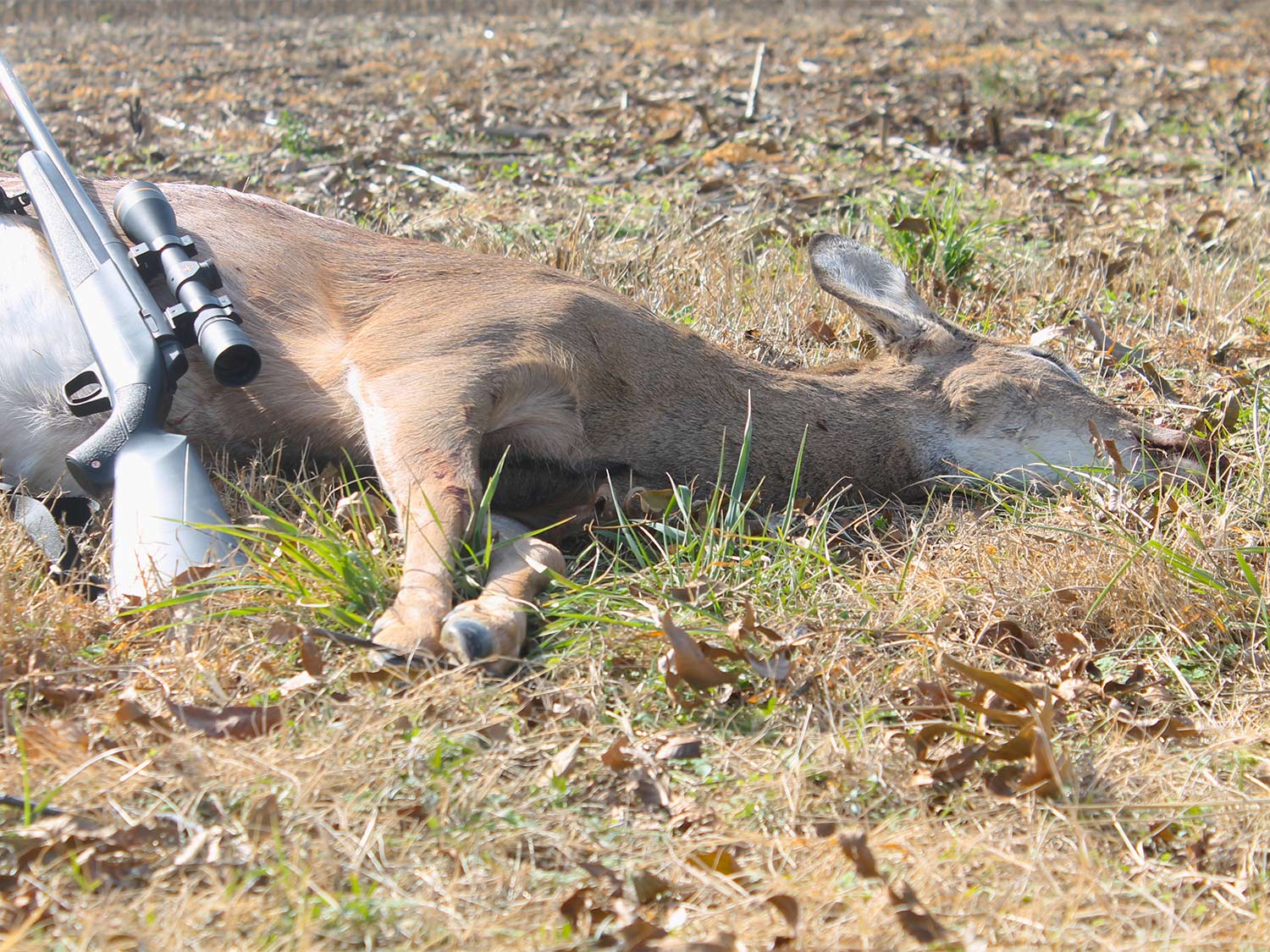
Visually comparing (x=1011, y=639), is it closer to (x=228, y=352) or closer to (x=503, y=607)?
(x=503, y=607)

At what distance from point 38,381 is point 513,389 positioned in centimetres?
146

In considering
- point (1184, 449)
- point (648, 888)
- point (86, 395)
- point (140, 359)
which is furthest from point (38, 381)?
point (1184, 449)

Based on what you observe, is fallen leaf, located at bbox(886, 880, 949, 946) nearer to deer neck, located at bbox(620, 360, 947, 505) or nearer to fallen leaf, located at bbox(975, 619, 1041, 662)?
fallen leaf, located at bbox(975, 619, 1041, 662)

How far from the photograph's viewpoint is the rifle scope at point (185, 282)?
334 cm

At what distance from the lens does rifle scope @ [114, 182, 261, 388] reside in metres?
3.34

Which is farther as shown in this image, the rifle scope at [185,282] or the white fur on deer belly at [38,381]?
the white fur on deer belly at [38,381]

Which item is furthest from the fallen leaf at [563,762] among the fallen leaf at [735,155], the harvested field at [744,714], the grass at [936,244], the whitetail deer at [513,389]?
the fallen leaf at [735,155]

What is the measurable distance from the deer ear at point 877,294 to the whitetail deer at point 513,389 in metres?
0.01

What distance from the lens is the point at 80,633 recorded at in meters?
2.80

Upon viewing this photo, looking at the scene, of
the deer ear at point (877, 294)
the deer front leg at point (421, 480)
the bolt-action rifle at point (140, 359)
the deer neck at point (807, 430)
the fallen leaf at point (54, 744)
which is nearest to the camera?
the fallen leaf at point (54, 744)

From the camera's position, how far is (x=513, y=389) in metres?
3.62

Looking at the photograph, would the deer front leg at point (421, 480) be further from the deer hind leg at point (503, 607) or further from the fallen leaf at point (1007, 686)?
the fallen leaf at point (1007, 686)

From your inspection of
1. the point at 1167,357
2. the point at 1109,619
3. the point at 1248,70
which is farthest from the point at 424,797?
the point at 1248,70

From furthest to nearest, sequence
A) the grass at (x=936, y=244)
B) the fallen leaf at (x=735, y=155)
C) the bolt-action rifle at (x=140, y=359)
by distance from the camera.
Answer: the fallen leaf at (x=735, y=155)
the grass at (x=936, y=244)
the bolt-action rifle at (x=140, y=359)
